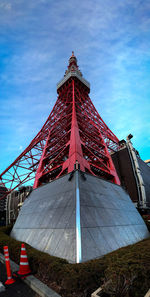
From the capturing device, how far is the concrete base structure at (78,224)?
4.43 m

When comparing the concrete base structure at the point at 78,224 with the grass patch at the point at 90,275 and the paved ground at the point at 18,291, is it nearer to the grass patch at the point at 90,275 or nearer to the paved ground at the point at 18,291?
the grass patch at the point at 90,275

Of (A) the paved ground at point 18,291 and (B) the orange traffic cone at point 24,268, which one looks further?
(B) the orange traffic cone at point 24,268

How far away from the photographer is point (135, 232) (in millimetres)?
6945

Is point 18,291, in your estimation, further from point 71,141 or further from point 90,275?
point 71,141

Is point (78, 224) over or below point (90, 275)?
over

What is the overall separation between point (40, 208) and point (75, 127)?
7.38 metres

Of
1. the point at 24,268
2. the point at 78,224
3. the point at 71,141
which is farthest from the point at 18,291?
the point at 71,141

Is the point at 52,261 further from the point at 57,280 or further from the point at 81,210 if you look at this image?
the point at 81,210

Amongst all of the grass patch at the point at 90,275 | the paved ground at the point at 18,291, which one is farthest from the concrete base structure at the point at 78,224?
the paved ground at the point at 18,291

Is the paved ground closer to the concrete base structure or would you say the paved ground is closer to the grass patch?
the grass patch

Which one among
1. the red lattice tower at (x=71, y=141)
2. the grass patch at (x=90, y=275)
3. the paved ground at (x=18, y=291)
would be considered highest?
the red lattice tower at (x=71, y=141)

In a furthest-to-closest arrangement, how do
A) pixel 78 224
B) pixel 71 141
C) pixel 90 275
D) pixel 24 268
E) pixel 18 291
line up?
pixel 71 141 → pixel 78 224 → pixel 24 268 → pixel 18 291 → pixel 90 275

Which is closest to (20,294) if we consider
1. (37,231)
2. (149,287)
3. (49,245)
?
(49,245)

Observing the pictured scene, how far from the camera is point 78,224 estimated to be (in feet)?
15.7
